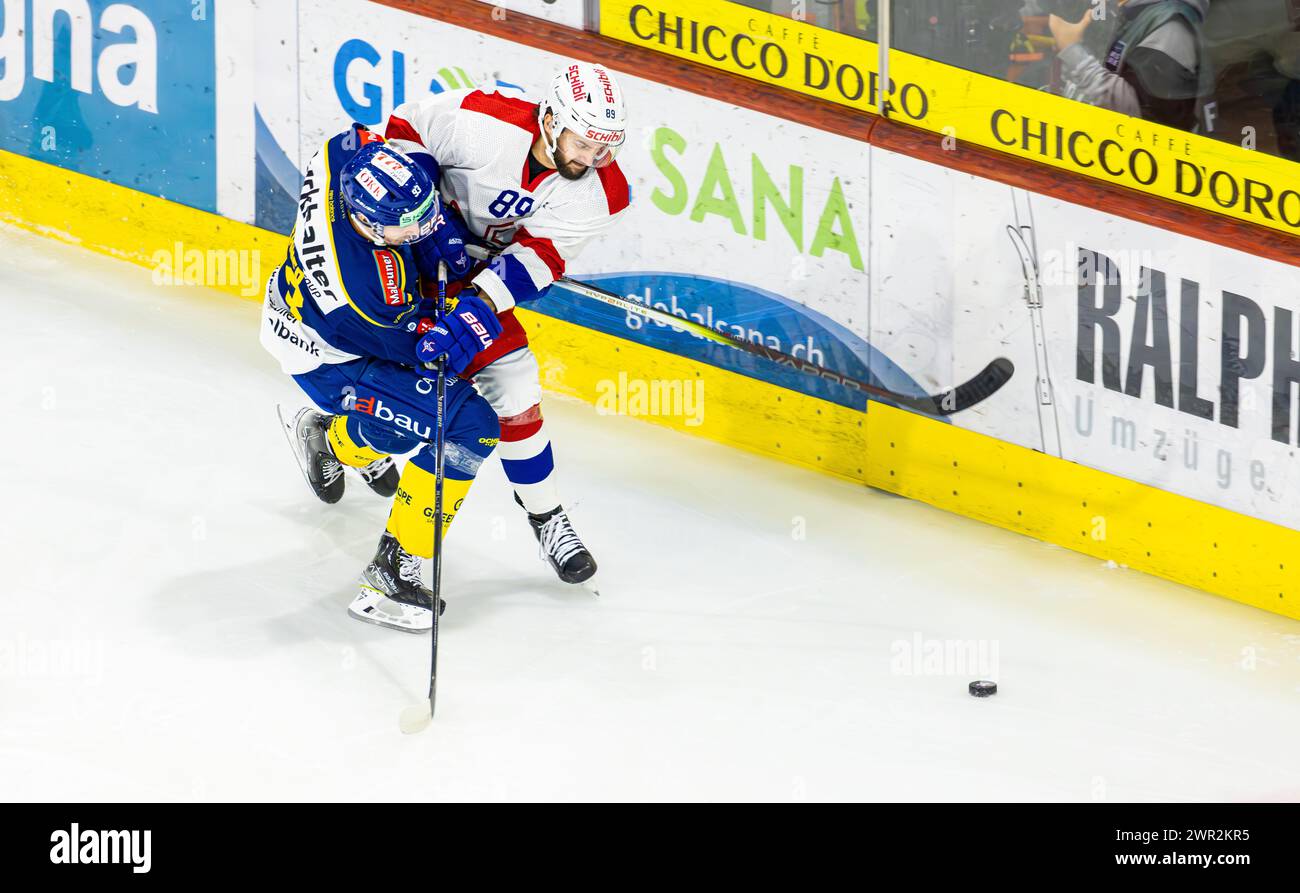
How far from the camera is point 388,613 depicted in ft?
15.6

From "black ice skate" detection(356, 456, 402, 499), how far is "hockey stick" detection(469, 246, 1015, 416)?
682mm

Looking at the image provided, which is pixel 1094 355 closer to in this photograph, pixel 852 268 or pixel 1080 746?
pixel 852 268

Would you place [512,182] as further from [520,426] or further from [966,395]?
[966,395]

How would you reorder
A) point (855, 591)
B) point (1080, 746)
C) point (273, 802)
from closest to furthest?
point (273, 802) < point (1080, 746) < point (855, 591)

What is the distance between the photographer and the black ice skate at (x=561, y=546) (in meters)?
5.01

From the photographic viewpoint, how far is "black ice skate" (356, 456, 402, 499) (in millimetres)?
5414

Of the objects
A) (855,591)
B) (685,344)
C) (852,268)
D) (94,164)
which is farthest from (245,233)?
(855,591)

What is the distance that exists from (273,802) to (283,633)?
78 centimetres

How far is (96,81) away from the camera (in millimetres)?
6914

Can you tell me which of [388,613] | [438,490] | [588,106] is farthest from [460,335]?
[388,613]

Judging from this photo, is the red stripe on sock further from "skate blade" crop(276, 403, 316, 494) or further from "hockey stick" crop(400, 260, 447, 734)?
"skate blade" crop(276, 403, 316, 494)

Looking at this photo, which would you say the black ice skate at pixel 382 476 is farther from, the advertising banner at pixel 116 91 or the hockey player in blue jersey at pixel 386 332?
the advertising banner at pixel 116 91

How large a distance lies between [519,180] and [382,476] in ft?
3.41

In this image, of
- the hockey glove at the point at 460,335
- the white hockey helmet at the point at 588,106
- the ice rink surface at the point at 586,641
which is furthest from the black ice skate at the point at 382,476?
the white hockey helmet at the point at 588,106
